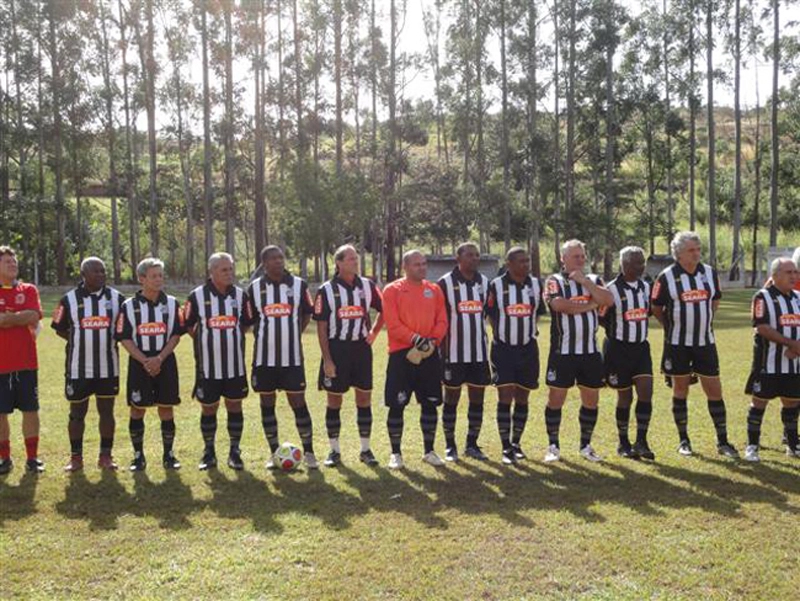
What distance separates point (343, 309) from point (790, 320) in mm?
4395

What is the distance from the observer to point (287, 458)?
7727 mm

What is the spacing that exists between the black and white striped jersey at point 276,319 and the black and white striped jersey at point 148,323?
2.42 ft

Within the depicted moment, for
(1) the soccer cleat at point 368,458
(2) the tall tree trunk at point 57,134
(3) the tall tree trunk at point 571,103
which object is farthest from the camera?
(2) the tall tree trunk at point 57,134

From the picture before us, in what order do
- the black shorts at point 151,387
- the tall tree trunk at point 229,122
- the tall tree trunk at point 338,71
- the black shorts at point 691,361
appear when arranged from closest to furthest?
the black shorts at point 151,387, the black shorts at point 691,361, the tall tree trunk at point 229,122, the tall tree trunk at point 338,71

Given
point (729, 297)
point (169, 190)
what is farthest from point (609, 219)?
point (169, 190)

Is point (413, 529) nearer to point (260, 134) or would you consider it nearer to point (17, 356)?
point (17, 356)

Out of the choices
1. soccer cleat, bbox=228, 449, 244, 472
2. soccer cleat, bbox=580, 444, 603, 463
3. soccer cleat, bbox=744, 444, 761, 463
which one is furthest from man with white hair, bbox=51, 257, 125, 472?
soccer cleat, bbox=744, 444, 761, 463

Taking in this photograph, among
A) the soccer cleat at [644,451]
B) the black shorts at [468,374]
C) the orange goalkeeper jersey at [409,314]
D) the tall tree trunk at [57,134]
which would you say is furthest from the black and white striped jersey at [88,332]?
the tall tree trunk at [57,134]

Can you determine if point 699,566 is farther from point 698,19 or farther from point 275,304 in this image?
point 698,19

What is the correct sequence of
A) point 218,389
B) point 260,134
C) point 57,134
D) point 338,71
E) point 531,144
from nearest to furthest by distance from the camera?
1. point 218,389
2. point 260,134
3. point 338,71
4. point 57,134
5. point 531,144

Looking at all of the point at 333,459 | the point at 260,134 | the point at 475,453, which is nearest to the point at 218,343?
the point at 333,459

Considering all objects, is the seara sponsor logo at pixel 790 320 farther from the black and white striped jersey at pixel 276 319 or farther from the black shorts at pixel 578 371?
the black and white striped jersey at pixel 276 319

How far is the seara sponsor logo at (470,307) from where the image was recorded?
7992 mm

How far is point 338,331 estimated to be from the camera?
7898 mm
